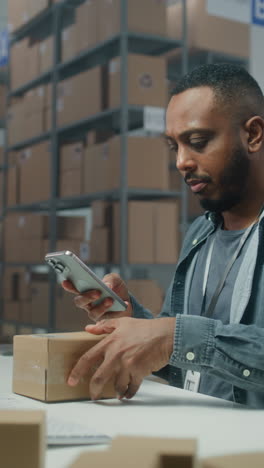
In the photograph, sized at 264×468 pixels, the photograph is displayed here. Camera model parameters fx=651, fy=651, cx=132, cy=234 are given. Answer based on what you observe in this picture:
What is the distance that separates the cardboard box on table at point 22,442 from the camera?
0.56m

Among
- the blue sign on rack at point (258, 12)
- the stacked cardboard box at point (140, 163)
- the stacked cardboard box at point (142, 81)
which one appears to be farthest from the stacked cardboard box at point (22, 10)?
the blue sign on rack at point (258, 12)

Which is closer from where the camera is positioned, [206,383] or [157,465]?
[157,465]

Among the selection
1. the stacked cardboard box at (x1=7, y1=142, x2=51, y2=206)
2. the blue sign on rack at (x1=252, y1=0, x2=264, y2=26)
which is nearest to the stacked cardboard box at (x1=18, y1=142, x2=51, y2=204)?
the stacked cardboard box at (x1=7, y1=142, x2=51, y2=206)

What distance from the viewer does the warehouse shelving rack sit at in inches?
135

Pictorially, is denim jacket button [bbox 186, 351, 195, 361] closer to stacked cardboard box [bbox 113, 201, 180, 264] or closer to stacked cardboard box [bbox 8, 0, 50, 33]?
stacked cardboard box [bbox 113, 201, 180, 264]

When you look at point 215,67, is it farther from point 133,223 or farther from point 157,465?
point 133,223

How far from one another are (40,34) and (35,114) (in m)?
0.77

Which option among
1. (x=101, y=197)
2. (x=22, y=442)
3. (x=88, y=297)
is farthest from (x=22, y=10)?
(x=22, y=442)

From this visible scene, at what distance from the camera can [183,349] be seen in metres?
0.96

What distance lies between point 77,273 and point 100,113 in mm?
2691

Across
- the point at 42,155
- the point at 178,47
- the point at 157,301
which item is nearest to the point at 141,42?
the point at 178,47

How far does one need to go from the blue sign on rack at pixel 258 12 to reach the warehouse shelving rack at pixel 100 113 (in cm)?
51

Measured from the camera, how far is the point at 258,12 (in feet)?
10.9

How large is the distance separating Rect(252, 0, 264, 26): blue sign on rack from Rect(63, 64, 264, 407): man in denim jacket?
6.98 feet
